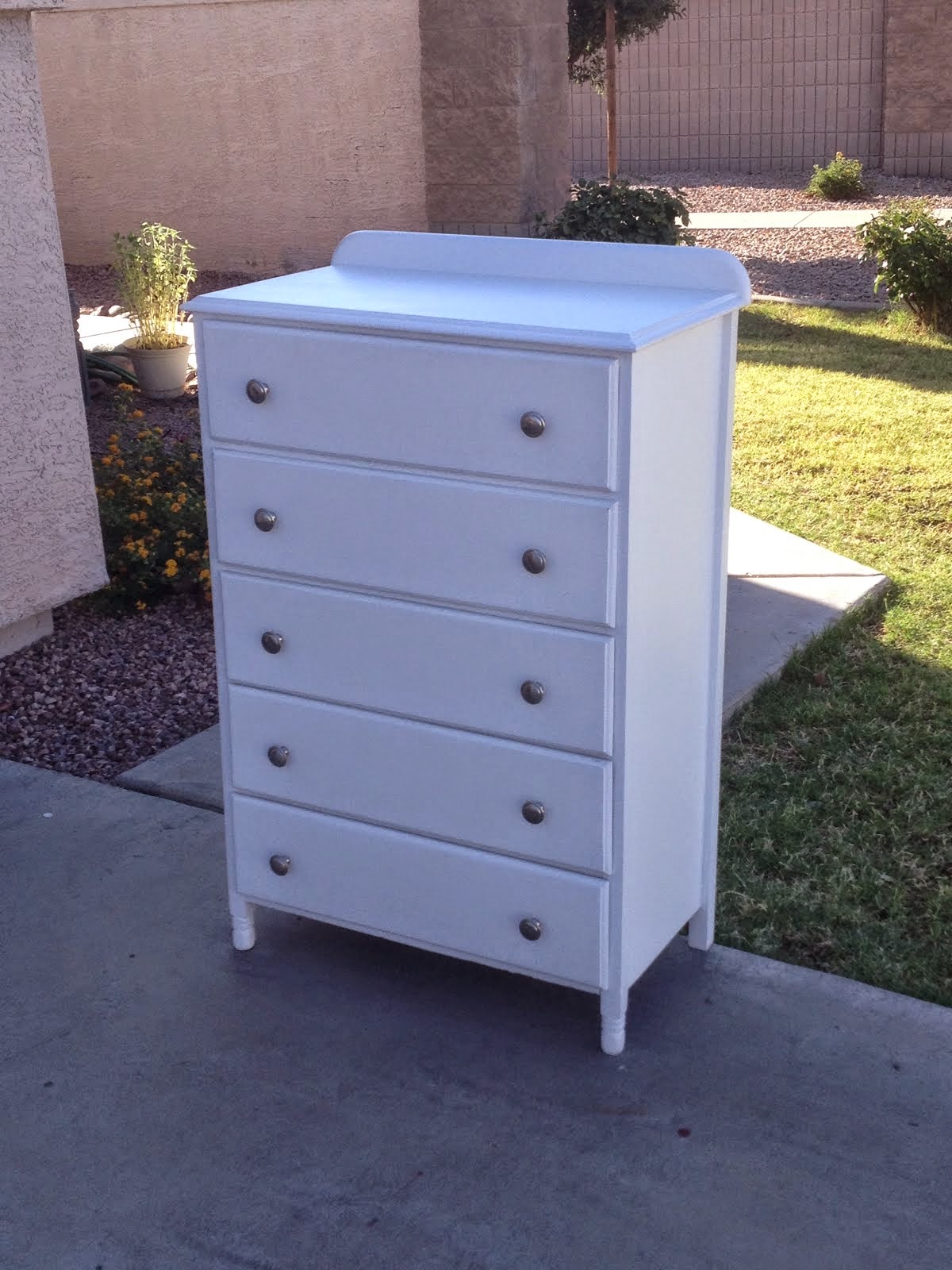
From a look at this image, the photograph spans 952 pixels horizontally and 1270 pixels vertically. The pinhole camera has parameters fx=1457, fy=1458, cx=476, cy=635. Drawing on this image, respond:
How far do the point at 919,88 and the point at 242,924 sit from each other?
13857 mm

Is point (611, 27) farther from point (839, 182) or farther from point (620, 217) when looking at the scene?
point (620, 217)

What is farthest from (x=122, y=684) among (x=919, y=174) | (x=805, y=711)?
(x=919, y=174)

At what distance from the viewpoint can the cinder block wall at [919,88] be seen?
1432 cm

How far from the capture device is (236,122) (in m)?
11.0

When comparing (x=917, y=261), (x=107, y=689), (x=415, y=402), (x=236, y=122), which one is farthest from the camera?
(x=236, y=122)

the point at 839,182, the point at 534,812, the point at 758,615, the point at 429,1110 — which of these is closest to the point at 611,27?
the point at 839,182

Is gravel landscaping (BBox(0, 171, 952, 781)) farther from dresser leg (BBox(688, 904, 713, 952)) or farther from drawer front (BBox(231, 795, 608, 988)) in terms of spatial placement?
dresser leg (BBox(688, 904, 713, 952))

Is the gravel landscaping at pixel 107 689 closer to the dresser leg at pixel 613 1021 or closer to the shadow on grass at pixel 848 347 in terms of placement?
the dresser leg at pixel 613 1021

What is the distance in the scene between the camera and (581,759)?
256 cm

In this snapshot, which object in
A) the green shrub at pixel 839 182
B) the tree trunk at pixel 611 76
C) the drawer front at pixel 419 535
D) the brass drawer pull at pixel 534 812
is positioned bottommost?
the brass drawer pull at pixel 534 812

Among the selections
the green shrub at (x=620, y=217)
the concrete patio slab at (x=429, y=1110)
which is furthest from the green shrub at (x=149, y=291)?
the concrete patio slab at (x=429, y=1110)

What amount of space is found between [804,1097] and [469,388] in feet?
4.53

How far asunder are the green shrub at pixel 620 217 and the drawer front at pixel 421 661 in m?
5.78

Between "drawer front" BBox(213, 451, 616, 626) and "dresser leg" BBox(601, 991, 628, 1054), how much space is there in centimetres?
73
